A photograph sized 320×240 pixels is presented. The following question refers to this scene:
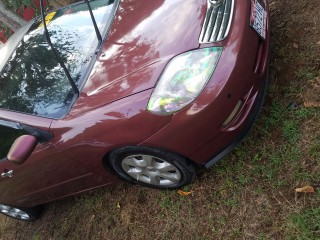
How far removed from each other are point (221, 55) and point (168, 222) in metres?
1.36

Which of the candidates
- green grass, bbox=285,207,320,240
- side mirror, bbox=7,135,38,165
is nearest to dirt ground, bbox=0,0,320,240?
green grass, bbox=285,207,320,240

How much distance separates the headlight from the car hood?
7 cm

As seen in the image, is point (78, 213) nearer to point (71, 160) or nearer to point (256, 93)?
point (71, 160)

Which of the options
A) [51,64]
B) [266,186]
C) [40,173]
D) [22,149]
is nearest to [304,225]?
[266,186]

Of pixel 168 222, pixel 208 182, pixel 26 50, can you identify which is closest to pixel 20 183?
pixel 26 50

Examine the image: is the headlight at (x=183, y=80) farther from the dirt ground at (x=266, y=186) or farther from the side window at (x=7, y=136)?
the side window at (x=7, y=136)

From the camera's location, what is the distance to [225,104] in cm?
255

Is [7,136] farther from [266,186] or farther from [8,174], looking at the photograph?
[266,186]

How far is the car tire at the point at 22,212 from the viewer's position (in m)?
4.18

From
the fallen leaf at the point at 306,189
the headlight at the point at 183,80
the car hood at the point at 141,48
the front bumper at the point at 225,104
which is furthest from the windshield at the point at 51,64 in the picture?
the fallen leaf at the point at 306,189

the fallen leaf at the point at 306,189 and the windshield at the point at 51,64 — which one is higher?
the windshield at the point at 51,64

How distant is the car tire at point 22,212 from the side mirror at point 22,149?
1.59m

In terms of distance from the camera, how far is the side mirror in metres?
2.71

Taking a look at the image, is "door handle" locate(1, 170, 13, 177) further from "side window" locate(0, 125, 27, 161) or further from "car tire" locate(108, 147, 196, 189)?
"car tire" locate(108, 147, 196, 189)
